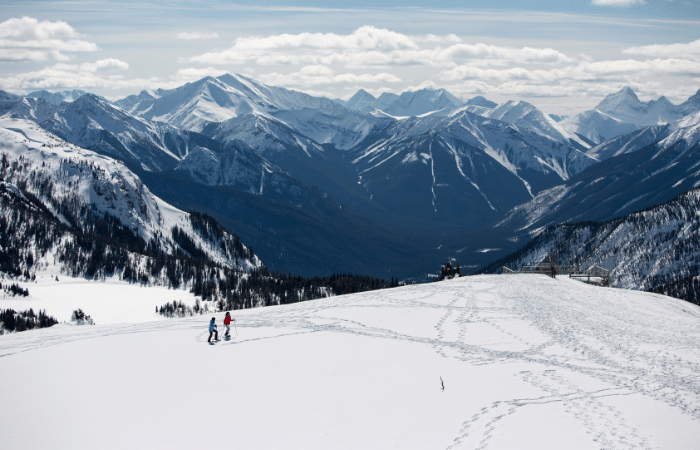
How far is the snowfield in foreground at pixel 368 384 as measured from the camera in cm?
2722

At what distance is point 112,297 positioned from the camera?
14538 cm

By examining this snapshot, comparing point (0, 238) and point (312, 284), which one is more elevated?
point (0, 238)

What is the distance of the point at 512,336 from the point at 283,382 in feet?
69.4

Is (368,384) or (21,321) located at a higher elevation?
(368,384)

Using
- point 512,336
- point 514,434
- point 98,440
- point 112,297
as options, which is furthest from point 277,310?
point 112,297

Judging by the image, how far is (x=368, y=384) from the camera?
34.1 m

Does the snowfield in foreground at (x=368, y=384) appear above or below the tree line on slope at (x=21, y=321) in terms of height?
above

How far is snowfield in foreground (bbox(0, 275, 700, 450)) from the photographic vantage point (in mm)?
27219

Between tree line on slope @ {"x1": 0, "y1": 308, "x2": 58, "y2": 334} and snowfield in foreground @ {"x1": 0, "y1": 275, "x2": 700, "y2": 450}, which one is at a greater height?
snowfield in foreground @ {"x1": 0, "y1": 275, "x2": 700, "y2": 450}

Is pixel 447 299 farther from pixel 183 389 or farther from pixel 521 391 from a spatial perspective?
pixel 183 389

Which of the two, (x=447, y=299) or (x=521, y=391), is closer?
(x=521, y=391)

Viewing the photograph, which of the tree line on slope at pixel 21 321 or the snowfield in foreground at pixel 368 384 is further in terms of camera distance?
the tree line on slope at pixel 21 321

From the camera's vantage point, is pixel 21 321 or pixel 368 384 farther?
pixel 21 321

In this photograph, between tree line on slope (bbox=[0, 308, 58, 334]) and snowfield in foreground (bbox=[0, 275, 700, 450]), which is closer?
snowfield in foreground (bbox=[0, 275, 700, 450])
